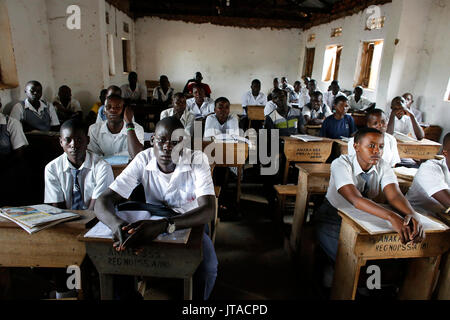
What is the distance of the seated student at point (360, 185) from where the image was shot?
182cm

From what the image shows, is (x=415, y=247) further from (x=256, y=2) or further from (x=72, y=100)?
(x=256, y=2)

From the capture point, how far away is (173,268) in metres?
1.35

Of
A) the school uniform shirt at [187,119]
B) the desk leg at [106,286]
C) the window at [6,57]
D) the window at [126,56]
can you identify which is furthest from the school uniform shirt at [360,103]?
the window at [126,56]

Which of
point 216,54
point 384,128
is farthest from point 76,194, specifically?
point 216,54

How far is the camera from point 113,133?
277cm

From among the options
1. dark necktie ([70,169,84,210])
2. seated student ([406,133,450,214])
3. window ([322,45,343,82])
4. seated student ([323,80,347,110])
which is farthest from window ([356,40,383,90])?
dark necktie ([70,169,84,210])

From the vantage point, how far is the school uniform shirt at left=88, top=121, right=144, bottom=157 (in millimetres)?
2742

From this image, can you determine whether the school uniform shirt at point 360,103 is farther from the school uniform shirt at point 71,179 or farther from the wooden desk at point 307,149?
the school uniform shirt at point 71,179

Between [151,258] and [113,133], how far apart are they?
5.62ft

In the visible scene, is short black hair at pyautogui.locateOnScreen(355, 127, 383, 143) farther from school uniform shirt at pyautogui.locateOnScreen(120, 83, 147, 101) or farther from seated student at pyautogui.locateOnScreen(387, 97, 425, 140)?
school uniform shirt at pyautogui.locateOnScreen(120, 83, 147, 101)

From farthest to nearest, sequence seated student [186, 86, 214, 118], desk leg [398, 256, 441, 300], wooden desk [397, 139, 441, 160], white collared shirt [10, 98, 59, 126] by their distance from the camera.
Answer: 1. seated student [186, 86, 214, 118]
2. white collared shirt [10, 98, 59, 126]
3. wooden desk [397, 139, 441, 160]
4. desk leg [398, 256, 441, 300]

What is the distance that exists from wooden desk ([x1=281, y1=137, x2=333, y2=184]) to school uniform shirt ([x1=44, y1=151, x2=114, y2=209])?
2250mm

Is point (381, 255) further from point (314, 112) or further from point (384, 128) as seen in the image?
A: point (314, 112)

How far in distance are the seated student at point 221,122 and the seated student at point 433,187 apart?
2.18 metres
